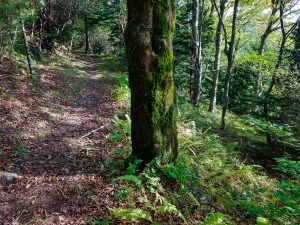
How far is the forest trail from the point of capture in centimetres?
380

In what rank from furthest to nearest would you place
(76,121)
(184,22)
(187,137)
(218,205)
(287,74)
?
(184,22) → (287,74) → (76,121) → (187,137) → (218,205)

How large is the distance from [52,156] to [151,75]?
10.3 ft

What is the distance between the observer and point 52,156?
573 centimetres

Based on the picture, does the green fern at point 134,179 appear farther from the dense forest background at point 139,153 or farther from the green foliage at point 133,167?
the green foliage at point 133,167

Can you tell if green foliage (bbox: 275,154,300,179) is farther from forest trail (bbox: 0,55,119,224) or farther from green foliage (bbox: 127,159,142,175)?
forest trail (bbox: 0,55,119,224)

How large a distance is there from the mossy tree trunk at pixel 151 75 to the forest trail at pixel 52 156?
41.7 inches

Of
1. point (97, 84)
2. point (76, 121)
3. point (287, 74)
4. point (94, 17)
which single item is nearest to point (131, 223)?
point (76, 121)

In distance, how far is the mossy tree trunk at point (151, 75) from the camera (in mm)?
3982

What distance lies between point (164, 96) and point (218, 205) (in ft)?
7.03

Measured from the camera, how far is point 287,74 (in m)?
10.2

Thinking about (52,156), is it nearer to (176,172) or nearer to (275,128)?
(176,172)

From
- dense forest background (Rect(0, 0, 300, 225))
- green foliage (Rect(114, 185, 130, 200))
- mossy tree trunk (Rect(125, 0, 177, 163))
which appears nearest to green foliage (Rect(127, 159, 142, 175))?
dense forest background (Rect(0, 0, 300, 225))

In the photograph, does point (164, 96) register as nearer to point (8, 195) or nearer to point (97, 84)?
point (8, 195)

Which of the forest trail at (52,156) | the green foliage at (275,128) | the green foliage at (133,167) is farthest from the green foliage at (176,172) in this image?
A: the green foliage at (275,128)
